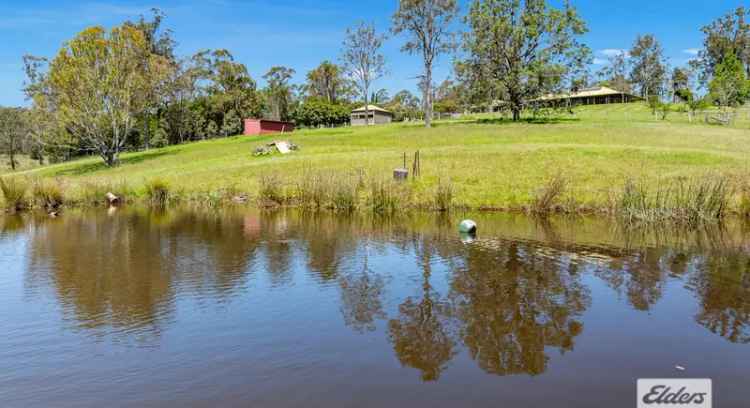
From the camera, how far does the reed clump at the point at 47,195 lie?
24.0m

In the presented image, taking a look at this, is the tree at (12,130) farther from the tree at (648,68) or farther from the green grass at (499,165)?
the tree at (648,68)

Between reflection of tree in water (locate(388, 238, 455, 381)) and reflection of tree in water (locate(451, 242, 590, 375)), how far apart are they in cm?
31

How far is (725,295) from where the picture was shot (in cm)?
970

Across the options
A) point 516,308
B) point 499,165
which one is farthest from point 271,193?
point 516,308

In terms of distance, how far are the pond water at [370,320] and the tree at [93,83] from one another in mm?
29128

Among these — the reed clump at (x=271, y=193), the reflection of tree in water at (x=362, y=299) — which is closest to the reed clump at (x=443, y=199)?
the reed clump at (x=271, y=193)

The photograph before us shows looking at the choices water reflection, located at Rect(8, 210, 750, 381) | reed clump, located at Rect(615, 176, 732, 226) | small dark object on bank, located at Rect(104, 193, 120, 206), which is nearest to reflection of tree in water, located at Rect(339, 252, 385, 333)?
water reflection, located at Rect(8, 210, 750, 381)

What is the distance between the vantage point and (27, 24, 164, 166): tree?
40.2 m

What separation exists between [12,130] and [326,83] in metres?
61.5

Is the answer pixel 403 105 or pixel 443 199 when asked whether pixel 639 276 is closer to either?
pixel 443 199

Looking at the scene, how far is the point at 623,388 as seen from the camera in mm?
6035

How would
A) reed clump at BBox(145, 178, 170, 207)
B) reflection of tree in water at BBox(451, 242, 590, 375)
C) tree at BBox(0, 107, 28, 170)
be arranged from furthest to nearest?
tree at BBox(0, 107, 28, 170) < reed clump at BBox(145, 178, 170, 207) < reflection of tree in water at BBox(451, 242, 590, 375)

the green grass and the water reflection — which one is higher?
the green grass

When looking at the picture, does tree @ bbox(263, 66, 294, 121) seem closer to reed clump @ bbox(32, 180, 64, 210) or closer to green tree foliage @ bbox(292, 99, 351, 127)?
green tree foliage @ bbox(292, 99, 351, 127)
